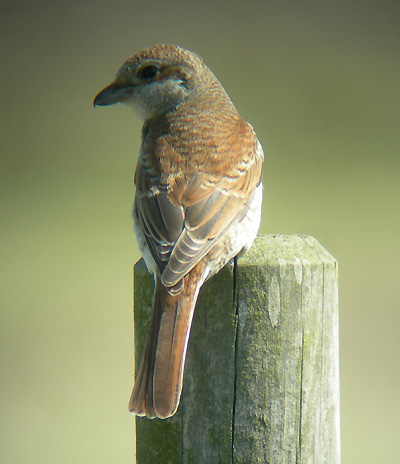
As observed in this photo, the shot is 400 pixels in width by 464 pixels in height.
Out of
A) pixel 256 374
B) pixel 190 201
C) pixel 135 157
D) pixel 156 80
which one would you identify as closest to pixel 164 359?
pixel 256 374

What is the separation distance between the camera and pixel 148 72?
3.68 meters

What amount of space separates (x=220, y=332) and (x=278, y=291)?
8.4 inches

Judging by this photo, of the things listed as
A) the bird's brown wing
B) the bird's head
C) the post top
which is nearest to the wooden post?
the post top

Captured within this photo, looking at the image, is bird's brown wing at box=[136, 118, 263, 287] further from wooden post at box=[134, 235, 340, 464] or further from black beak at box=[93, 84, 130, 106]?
black beak at box=[93, 84, 130, 106]

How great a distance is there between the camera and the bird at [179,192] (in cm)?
Answer: 222

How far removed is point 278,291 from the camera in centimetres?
224

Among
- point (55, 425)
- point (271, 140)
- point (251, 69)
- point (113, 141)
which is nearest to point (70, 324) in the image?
point (55, 425)

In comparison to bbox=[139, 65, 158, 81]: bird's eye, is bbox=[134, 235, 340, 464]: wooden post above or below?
below

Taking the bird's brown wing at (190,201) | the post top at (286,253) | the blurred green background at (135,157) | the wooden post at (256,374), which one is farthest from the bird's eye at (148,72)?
the blurred green background at (135,157)

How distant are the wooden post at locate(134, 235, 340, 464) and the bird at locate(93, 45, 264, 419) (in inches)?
3.8

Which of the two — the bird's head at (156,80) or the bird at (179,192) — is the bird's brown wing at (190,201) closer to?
the bird at (179,192)

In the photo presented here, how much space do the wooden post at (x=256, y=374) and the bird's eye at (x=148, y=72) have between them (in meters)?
1.64

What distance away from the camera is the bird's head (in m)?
3.65

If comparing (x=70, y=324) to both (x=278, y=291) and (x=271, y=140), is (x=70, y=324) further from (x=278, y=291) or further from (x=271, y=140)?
(x=278, y=291)
